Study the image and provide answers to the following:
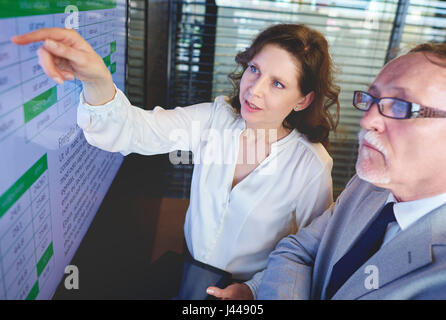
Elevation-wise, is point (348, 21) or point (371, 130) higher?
point (348, 21)

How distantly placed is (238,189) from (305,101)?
450 mm

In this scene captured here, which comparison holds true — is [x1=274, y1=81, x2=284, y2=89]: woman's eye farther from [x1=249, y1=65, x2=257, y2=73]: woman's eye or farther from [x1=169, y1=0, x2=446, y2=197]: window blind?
[x1=169, y1=0, x2=446, y2=197]: window blind

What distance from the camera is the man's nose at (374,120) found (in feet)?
3.10

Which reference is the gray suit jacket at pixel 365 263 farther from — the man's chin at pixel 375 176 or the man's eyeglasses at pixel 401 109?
the man's eyeglasses at pixel 401 109

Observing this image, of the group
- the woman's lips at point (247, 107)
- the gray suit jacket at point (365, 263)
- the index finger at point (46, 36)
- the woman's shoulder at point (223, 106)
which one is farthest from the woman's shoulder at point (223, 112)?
the index finger at point (46, 36)

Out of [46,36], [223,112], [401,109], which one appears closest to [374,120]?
[401,109]

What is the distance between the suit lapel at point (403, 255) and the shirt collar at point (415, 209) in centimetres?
2

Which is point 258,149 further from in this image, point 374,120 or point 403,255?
point 403,255
